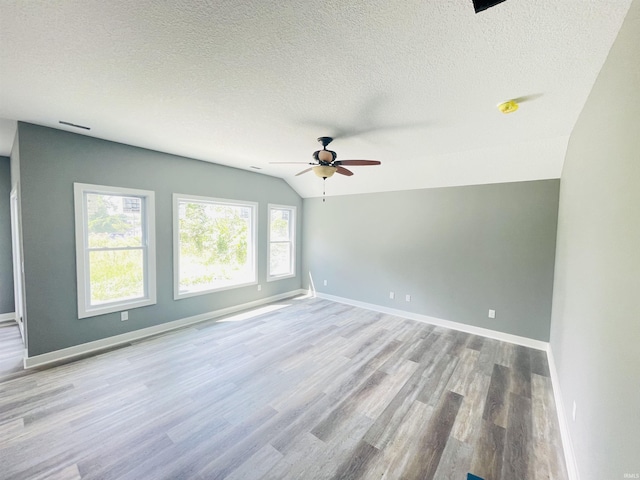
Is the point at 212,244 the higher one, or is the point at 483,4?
the point at 483,4

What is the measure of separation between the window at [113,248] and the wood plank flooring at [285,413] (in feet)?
2.34

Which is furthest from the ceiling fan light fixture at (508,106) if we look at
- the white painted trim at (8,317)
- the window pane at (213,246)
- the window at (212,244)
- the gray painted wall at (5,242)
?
the white painted trim at (8,317)

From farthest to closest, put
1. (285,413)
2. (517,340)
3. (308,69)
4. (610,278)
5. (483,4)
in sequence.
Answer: (517,340) → (285,413) → (308,69) → (610,278) → (483,4)

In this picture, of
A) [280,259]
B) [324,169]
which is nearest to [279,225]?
[280,259]

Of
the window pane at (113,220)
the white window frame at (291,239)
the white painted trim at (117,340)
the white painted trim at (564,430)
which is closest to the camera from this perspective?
the white painted trim at (564,430)

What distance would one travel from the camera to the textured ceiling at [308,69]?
1.26 metres

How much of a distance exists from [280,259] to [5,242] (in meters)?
4.58

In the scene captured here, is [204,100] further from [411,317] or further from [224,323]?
[411,317]

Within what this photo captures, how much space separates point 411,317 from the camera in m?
4.69

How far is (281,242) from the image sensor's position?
5.97 m

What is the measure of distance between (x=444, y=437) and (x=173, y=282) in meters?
4.01

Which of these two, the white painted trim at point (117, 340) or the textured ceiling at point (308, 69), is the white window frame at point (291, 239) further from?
the textured ceiling at point (308, 69)

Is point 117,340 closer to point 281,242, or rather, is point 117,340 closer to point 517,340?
point 281,242

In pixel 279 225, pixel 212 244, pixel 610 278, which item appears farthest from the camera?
pixel 279 225
